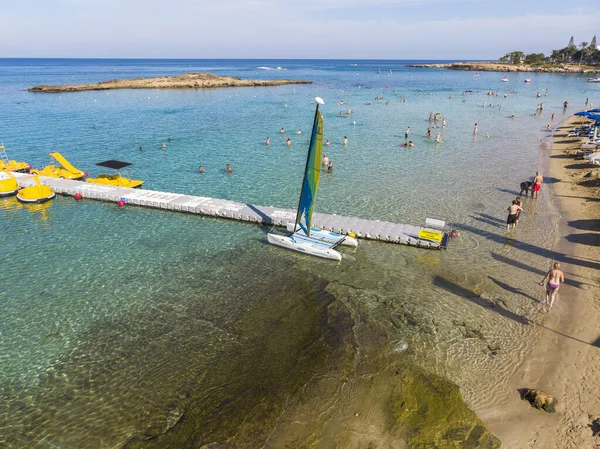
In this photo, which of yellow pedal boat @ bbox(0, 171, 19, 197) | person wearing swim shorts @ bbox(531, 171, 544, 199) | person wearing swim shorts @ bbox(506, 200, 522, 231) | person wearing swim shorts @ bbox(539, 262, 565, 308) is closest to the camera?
person wearing swim shorts @ bbox(539, 262, 565, 308)

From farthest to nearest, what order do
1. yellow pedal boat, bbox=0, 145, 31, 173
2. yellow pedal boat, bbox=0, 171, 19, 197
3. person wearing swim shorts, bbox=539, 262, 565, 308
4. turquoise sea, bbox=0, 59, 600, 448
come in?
1. yellow pedal boat, bbox=0, 145, 31, 173
2. yellow pedal boat, bbox=0, 171, 19, 197
3. person wearing swim shorts, bbox=539, 262, 565, 308
4. turquoise sea, bbox=0, 59, 600, 448

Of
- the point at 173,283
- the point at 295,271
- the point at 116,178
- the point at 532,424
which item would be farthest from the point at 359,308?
the point at 116,178

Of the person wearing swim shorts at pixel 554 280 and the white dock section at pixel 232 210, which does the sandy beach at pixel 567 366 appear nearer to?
the person wearing swim shorts at pixel 554 280

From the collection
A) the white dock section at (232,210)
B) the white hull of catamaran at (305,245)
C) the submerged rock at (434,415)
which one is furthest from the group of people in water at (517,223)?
the white hull of catamaran at (305,245)

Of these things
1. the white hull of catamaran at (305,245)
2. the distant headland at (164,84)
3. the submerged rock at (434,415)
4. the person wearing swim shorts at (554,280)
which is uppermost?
the distant headland at (164,84)

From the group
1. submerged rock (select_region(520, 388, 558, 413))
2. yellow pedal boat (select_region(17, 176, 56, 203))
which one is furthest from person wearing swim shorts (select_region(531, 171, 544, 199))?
yellow pedal boat (select_region(17, 176, 56, 203))

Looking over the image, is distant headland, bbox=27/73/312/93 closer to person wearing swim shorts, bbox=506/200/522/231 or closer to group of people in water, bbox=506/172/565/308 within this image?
group of people in water, bbox=506/172/565/308
